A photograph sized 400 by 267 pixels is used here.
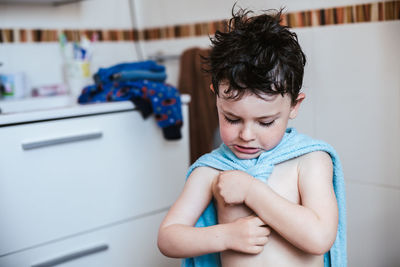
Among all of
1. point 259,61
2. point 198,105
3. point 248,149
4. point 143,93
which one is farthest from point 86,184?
point 259,61

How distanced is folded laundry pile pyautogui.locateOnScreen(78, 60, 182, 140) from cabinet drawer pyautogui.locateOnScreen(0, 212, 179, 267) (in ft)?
1.12

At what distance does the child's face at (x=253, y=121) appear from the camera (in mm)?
737

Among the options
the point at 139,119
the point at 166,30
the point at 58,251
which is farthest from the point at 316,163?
the point at 166,30

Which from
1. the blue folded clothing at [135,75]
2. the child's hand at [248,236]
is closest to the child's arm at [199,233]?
the child's hand at [248,236]

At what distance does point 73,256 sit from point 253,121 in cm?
84

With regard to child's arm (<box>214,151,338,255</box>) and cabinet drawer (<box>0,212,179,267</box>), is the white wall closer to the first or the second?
child's arm (<box>214,151,338,255</box>)

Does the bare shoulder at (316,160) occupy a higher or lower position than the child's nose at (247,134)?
lower

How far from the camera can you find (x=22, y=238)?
1230 millimetres

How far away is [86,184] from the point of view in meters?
1.34

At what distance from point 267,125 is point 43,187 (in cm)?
78

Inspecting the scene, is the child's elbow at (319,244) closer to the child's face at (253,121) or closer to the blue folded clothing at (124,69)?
the child's face at (253,121)

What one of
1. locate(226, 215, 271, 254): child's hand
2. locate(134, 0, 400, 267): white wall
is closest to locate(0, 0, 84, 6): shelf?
locate(134, 0, 400, 267): white wall

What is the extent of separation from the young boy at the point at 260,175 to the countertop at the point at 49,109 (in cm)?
59

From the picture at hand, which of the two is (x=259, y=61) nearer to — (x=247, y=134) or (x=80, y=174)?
(x=247, y=134)
